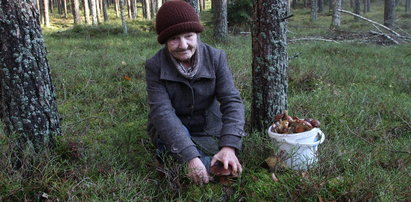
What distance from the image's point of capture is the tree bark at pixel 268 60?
108 inches

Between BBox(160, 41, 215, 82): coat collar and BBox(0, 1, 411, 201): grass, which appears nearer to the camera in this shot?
BBox(0, 1, 411, 201): grass

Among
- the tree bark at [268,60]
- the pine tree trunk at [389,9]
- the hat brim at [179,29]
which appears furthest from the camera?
the pine tree trunk at [389,9]

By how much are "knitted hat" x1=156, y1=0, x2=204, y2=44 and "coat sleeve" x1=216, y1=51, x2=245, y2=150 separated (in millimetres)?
430

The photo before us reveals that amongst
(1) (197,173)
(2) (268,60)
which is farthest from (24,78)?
(2) (268,60)

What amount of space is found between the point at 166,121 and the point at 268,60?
105 centimetres

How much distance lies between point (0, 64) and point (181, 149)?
1391mm

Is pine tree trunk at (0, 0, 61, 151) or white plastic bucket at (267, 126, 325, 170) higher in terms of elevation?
pine tree trunk at (0, 0, 61, 151)

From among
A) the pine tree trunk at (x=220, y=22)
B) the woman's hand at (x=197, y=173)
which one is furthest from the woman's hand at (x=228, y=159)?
the pine tree trunk at (x=220, y=22)

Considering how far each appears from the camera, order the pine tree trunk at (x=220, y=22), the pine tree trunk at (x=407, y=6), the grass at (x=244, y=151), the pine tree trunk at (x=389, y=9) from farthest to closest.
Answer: the pine tree trunk at (x=407, y=6) → the pine tree trunk at (x=389, y=9) → the pine tree trunk at (x=220, y=22) → the grass at (x=244, y=151)

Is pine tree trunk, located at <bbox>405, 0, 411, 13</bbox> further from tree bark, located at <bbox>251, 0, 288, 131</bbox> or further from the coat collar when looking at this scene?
the coat collar

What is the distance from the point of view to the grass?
207 centimetres

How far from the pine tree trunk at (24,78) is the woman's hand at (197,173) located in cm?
114

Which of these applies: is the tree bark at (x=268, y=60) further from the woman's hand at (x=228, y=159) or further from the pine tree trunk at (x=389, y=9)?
the pine tree trunk at (x=389, y=9)

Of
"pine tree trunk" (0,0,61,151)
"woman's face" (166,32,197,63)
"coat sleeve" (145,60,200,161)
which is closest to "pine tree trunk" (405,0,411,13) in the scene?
"woman's face" (166,32,197,63)
